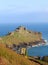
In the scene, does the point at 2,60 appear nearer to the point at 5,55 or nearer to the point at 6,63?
the point at 6,63

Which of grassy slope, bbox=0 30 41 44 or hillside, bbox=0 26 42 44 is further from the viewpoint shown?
hillside, bbox=0 26 42 44

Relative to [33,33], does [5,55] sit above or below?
above

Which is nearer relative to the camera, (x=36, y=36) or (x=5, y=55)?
(x=5, y=55)

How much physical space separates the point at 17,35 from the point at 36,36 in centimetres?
1221

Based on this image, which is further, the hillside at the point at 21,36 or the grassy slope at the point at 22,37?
the hillside at the point at 21,36

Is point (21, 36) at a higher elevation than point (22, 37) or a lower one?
higher

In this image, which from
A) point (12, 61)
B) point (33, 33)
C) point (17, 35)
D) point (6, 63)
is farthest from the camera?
point (33, 33)

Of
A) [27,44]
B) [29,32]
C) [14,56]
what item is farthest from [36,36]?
[14,56]

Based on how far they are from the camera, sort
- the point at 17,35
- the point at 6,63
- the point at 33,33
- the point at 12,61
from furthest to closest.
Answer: the point at 33,33 → the point at 17,35 → the point at 12,61 → the point at 6,63

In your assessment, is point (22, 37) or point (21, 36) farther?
point (21, 36)

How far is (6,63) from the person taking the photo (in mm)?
14570

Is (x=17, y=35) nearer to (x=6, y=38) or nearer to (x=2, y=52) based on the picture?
(x=6, y=38)

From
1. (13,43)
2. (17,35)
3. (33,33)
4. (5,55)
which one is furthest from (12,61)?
(33,33)

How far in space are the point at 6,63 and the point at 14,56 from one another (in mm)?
2083
